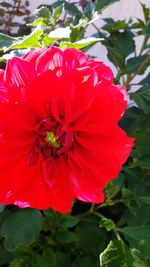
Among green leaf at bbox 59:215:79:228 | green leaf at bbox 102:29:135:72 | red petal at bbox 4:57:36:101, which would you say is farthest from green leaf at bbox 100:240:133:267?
green leaf at bbox 102:29:135:72

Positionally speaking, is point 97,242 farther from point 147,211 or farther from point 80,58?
point 80,58

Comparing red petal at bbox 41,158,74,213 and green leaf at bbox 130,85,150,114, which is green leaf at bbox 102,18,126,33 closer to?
green leaf at bbox 130,85,150,114

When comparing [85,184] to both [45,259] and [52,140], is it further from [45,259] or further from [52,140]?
→ [45,259]

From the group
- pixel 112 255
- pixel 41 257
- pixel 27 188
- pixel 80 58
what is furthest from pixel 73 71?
pixel 41 257

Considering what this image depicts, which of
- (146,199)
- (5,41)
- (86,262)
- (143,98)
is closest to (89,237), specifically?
(86,262)

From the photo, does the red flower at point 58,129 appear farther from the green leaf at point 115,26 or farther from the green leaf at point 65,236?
the green leaf at point 115,26
